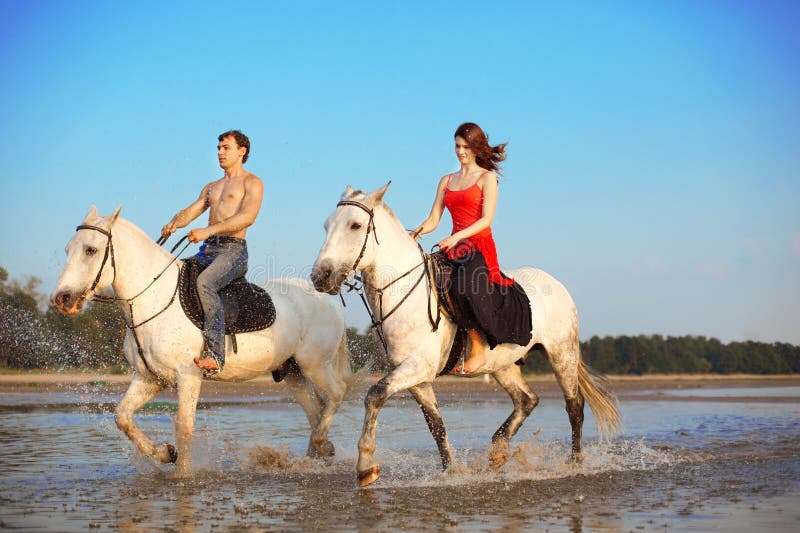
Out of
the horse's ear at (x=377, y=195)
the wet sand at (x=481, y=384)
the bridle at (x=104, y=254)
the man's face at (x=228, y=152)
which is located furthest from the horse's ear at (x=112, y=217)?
the wet sand at (x=481, y=384)

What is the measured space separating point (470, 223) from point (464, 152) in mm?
669

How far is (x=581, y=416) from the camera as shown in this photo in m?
9.67

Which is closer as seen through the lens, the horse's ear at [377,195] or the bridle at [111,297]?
the horse's ear at [377,195]

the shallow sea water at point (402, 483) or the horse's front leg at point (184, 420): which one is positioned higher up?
the horse's front leg at point (184, 420)

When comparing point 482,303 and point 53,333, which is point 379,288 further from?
point 53,333

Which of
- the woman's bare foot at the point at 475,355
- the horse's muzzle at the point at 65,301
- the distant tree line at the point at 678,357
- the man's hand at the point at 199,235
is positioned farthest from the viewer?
the distant tree line at the point at 678,357

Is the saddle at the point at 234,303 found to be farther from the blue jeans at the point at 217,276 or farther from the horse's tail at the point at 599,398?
the horse's tail at the point at 599,398

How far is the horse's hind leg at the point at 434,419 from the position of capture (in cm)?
804

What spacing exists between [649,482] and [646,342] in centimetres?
2744

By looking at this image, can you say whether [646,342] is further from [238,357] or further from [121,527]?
[121,527]

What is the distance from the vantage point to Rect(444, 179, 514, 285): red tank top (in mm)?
8172

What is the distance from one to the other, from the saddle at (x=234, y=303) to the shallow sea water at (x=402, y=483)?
1081mm

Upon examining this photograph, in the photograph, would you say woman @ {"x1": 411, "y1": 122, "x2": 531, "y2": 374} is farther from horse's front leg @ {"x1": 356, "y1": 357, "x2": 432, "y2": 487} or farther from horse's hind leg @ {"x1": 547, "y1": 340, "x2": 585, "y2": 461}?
horse's hind leg @ {"x1": 547, "y1": 340, "x2": 585, "y2": 461}

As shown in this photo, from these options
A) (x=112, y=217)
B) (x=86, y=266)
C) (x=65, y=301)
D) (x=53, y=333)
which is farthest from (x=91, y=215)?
(x=53, y=333)
